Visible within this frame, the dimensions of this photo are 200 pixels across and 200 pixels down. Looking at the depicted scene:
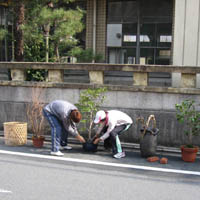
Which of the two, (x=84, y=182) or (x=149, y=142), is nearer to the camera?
(x=84, y=182)

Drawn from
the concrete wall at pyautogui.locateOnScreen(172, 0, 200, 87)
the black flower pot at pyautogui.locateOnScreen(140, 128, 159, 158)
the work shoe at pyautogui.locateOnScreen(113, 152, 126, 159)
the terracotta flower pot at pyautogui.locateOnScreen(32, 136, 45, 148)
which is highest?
the concrete wall at pyautogui.locateOnScreen(172, 0, 200, 87)

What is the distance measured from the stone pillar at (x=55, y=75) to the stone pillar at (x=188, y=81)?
3.49m

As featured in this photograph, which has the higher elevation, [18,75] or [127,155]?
[18,75]

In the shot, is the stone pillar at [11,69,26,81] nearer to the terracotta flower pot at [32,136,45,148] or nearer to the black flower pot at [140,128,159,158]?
the terracotta flower pot at [32,136,45,148]

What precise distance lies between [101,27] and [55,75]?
21.9ft

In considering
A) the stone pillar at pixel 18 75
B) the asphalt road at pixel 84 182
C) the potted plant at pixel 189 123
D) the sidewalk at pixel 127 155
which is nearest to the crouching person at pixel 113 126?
the sidewalk at pixel 127 155

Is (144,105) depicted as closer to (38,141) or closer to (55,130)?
(55,130)

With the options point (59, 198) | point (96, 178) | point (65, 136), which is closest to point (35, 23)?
point (65, 136)

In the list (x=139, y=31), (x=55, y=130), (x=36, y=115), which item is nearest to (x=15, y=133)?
→ (x=36, y=115)

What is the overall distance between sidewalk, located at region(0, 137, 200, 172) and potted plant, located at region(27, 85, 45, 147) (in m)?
0.24

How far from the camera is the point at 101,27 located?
50.0ft

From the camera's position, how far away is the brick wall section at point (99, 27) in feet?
49.8

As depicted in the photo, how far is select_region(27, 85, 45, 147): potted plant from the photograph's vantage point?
26.8ft

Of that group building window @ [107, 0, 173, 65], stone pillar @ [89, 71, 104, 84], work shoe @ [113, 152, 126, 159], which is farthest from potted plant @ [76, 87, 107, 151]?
building window @ [107, 0, 173, 65]
